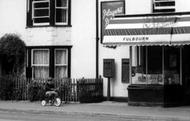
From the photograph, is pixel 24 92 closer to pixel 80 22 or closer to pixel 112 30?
pixel 80 22

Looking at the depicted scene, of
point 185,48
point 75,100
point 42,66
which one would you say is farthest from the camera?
point 42,66

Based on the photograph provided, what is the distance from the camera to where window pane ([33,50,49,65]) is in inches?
1055

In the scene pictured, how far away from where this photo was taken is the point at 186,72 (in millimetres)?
23453

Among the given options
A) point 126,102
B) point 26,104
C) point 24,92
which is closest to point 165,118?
point 126,102

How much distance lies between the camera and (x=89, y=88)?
2459 centimetres

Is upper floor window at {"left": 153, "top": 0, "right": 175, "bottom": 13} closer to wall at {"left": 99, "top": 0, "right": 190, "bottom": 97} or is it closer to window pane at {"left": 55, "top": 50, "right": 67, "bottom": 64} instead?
wall at {"left": 99, "top": 0, "right": 190, "bottom": 97}

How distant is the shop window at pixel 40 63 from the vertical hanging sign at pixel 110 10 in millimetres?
3713

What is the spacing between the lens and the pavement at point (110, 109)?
1911cm

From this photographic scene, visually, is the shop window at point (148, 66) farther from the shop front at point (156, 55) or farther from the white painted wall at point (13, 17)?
the white painted wall at point (13, 17)

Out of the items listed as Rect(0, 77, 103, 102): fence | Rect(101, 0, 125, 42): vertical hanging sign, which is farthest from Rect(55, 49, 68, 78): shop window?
Rect(101, 0, 125, 42): vertical hanging sign

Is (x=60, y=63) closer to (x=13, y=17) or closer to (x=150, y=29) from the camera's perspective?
A: (x=13, y=17)

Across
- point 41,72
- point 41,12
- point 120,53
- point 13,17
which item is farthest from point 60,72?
point 13,17

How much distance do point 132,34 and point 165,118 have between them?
15.1 ft

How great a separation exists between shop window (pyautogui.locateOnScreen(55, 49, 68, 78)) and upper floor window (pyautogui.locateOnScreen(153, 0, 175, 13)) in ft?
18.3
